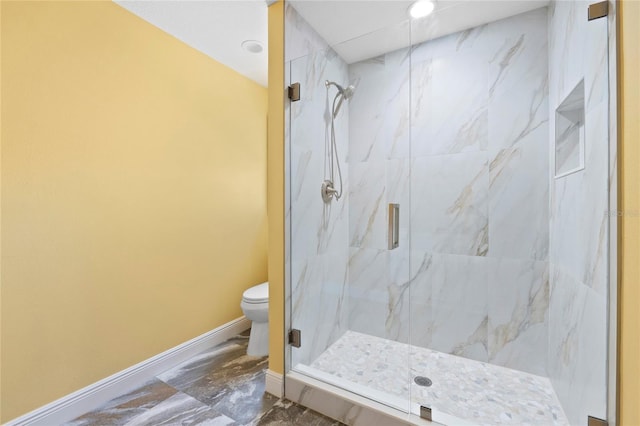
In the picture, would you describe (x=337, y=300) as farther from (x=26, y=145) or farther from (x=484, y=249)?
(x=26, y=145)

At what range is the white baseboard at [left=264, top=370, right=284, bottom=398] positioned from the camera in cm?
160

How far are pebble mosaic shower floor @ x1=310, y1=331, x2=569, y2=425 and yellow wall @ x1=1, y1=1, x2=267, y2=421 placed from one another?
1.13m

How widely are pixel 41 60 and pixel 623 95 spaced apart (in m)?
2.49

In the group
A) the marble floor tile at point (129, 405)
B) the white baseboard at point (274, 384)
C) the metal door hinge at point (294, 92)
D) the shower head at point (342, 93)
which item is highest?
the shower head at point (342, 93)

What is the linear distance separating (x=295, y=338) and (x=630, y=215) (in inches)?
62.9

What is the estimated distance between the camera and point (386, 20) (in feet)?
5.88

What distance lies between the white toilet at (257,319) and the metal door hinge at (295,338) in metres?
0.45

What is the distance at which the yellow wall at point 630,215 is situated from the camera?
2.76 feet

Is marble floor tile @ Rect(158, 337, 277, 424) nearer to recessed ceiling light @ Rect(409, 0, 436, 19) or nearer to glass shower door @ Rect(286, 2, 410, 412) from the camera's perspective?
glass shower door @ Rect(286, 2, 410, 412)

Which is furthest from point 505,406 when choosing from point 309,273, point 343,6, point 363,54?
point 343,6

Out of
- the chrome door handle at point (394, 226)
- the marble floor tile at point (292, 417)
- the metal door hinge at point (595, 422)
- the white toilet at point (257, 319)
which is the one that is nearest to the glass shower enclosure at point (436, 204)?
the chrome door handle at point (394, 226)

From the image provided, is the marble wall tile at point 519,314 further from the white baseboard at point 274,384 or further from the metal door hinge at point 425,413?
the white baseboard at point 274,384

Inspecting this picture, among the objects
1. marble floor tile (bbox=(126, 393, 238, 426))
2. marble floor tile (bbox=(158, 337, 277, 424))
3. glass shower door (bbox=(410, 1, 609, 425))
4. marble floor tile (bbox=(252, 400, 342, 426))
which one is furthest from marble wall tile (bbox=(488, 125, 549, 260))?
marble floor tile (bbox=(126, 393, 238, 426))

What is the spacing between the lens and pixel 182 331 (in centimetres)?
203
